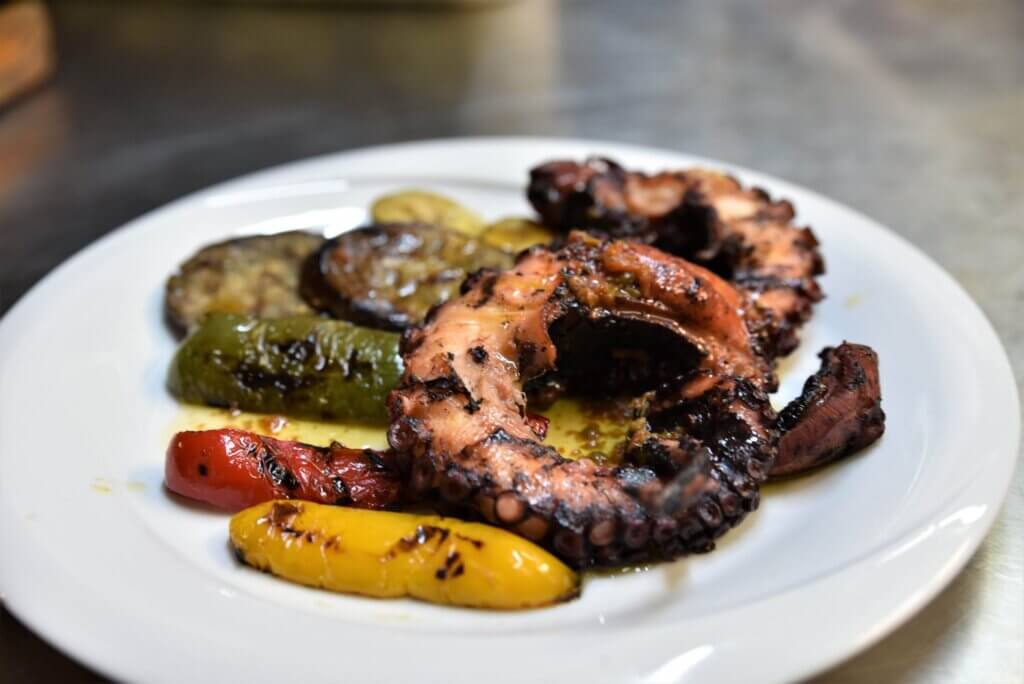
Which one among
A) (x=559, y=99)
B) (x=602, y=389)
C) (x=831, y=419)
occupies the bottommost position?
(x=559, y=99)

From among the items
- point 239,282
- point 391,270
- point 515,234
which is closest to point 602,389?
point 391,270

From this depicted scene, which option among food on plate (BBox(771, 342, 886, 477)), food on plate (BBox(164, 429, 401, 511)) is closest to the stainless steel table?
food on plate (BBox(771, 342, 886, 477))

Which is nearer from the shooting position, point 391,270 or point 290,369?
point 290,369

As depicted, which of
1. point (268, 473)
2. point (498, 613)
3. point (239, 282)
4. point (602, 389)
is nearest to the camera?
point (498, 613)

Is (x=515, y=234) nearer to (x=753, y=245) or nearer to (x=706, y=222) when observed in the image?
(x=706, y=222)

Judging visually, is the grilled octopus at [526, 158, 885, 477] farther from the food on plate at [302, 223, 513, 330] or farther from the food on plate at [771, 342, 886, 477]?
the food on plate at [302, 223, 513, 330]

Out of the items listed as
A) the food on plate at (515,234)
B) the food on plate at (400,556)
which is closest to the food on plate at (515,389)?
the food on plate at (400,556)
